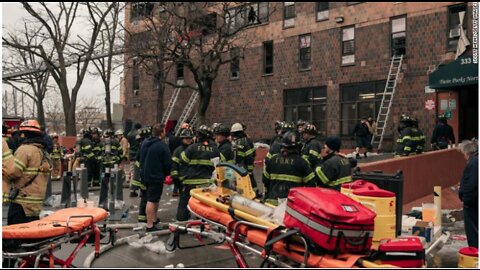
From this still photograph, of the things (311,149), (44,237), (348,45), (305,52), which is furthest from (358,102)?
(44,237)

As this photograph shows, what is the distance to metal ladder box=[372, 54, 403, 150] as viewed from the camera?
2153 centimetres

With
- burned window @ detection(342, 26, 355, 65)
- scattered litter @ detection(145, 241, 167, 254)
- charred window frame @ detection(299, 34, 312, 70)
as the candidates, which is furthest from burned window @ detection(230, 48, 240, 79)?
scattered litter @ detection(145, 241, 167, 254)

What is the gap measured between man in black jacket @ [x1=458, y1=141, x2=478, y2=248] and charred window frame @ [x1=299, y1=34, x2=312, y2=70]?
1894 centimetres

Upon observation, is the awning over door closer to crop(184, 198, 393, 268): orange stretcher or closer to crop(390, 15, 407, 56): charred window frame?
crop(390, 15, 407, 56): charred window frame

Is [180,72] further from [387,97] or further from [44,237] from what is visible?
[44,237]

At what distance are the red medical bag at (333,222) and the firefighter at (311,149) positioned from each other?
3.96 meters

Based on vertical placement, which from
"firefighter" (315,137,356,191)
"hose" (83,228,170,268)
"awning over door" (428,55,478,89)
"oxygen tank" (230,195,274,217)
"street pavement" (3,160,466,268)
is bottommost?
"street pavement" (3,160,466,268)

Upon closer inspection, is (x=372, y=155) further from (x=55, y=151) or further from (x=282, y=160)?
(x=282, y=160)

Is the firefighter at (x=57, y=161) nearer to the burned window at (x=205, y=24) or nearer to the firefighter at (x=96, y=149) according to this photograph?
the firefighter at (x=96, y=149)

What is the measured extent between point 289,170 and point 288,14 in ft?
70.4

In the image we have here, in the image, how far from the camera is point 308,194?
188 inches

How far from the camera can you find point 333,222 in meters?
4.43

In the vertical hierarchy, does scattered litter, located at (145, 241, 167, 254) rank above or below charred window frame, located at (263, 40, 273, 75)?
below

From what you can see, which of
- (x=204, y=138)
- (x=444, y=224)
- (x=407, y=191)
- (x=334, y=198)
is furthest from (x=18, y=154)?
(x=407, y=191)
